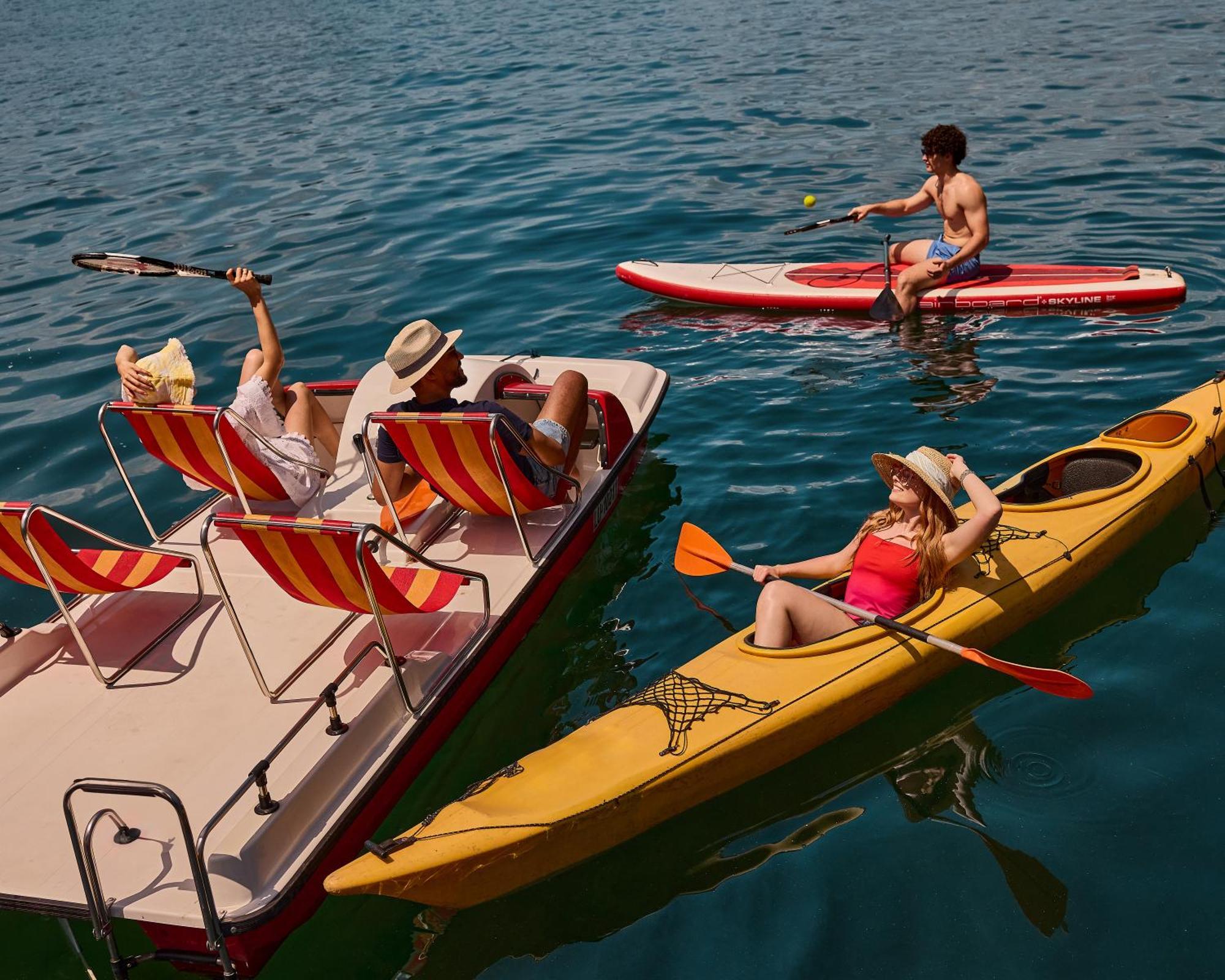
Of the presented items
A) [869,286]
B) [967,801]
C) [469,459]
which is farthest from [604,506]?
[869,286]

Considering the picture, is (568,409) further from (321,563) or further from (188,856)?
(188,856)

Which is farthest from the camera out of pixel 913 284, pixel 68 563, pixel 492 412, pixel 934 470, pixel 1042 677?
pixel 913 284

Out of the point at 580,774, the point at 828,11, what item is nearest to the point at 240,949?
the point at 580,774

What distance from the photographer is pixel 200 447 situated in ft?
23.4

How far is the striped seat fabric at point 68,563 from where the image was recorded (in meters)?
5.60

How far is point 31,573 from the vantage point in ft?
19.4

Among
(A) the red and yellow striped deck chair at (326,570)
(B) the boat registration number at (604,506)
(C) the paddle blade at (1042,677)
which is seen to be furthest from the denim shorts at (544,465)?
(C) the paddle blade at (1042,677)

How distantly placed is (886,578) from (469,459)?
2334 millimetres

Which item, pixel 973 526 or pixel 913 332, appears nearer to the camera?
pixel 973 526

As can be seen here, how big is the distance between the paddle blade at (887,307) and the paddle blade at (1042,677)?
5802 millimetres

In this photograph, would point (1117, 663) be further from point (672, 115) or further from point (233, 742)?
point (672, 115)

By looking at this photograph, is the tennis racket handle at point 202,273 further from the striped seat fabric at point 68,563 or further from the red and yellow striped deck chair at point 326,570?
the red and yellow striped deck chair at point 326,570

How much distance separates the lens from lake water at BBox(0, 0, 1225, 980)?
497 centimetres

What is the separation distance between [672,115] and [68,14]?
111ft
